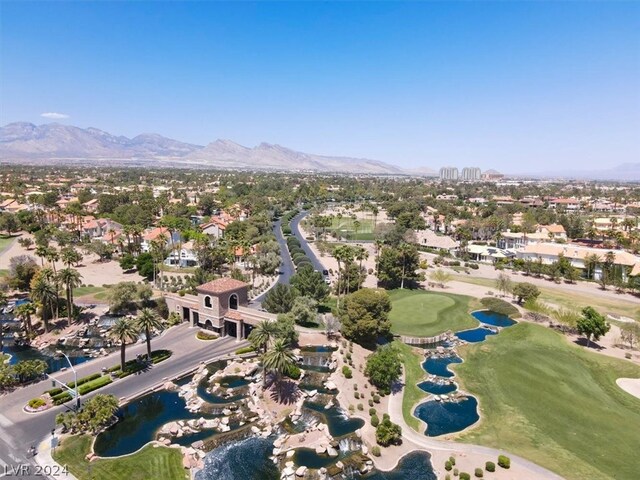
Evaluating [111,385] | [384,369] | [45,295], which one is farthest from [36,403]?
[384,369]

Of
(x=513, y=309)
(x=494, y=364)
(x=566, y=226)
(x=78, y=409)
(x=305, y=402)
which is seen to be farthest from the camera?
(x=566, y=226)

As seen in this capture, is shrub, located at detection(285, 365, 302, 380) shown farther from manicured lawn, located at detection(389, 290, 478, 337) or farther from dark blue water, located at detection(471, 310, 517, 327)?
dark blue water, located at detection(471, 310, 517, 327)

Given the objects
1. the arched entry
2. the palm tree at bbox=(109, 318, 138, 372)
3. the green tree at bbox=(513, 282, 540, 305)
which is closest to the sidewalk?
the palm tree at bbox=(109, 318, 138, 372)

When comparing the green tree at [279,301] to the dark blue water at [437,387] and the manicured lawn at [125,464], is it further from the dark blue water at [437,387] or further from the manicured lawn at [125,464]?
the manicured lawn at [125,464]

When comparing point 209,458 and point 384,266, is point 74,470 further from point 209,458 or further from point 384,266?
point 384,266

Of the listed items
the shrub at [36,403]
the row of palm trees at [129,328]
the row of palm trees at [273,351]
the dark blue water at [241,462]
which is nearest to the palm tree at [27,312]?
the row of palm trees at [129,328]

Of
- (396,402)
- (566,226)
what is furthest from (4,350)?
(566,226)
